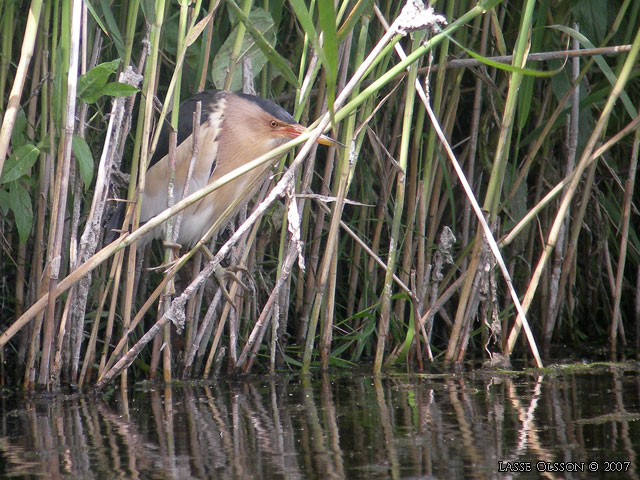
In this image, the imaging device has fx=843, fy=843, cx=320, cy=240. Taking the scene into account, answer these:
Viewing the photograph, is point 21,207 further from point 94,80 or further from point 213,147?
point 213,147

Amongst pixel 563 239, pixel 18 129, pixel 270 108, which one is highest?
pixel 270 108

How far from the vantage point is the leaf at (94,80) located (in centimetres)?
243

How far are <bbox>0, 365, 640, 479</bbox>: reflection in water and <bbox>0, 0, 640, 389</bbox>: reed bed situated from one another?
18cm

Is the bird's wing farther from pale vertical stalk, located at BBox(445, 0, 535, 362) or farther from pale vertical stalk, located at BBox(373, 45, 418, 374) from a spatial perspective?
pale vertical stalk, located at BBox(445, 0, 535, 362)

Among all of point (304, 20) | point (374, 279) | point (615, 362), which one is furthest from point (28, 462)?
point (615, 362)

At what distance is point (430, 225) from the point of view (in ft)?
10.7

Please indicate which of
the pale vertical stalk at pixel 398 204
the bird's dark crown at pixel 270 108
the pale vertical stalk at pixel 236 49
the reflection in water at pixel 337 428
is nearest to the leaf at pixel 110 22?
the pale vertical stalk at pixel 236 49

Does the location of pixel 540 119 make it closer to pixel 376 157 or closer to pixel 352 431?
pixel 376 157

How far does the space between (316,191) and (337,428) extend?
1554mm

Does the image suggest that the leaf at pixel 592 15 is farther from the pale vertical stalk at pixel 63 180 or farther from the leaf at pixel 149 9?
the pale vertical stalk at pixel 63 180

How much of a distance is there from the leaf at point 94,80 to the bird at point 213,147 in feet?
1.98

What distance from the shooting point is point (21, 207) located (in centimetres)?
261

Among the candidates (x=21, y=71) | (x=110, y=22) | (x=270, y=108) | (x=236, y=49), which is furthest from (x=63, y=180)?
(x=270, y=108)

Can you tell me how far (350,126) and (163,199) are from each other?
0.92m
